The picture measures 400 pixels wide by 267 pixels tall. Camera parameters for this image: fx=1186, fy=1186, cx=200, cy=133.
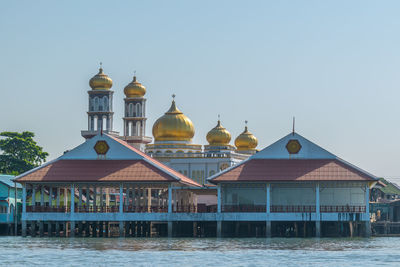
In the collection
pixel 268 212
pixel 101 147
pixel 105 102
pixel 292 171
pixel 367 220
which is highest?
pixel 105 102

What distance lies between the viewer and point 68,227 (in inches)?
3824

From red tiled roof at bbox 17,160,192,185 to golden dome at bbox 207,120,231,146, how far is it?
3753 centimetres

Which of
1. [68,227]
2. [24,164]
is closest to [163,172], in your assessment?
[68,227]

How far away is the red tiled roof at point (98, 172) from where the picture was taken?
89.0 metres

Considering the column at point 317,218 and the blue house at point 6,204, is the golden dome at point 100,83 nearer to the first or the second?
the blue house at point 6,204

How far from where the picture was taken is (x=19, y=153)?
443 ft

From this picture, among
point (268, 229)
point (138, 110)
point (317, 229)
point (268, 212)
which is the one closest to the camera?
point (317, 229)

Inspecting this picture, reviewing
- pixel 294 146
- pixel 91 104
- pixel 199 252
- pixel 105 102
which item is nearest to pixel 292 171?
pixel 294 146

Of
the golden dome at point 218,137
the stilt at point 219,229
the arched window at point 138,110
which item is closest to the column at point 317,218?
the stilt at point 219,229

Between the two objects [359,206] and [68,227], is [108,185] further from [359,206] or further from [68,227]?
[359,206]

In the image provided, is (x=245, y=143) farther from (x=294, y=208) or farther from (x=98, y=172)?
(x=98, y=172)

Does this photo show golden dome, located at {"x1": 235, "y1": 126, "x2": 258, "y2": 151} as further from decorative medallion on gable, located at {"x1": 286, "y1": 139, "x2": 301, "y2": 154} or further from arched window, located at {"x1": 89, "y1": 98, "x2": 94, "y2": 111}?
decorative medallion on gable, located at {"x1": 286, "y1": 139, "x2": 301, "y2": 154}

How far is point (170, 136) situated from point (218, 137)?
7.01 m

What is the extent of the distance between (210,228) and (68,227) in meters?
12.1
